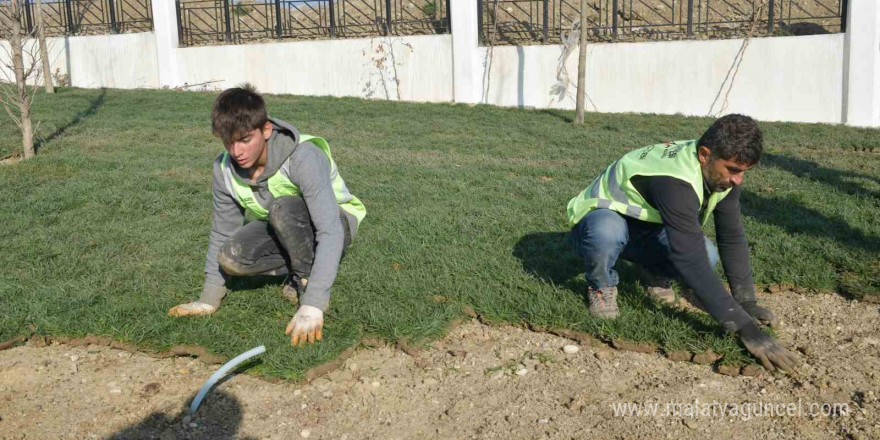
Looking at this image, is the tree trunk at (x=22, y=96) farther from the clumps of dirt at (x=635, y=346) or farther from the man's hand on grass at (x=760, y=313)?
the man's hand on grass at (x=760, y=313)

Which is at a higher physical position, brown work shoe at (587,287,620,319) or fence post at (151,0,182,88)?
fence post at (151,0,182,88)

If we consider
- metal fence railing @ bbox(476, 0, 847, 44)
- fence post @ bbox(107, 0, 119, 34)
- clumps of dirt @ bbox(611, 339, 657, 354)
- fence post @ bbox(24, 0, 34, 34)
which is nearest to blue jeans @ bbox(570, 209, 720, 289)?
clumps of dirt @ bbox(611, 339, 657, 354)

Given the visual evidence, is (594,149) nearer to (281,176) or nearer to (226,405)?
(281,176)

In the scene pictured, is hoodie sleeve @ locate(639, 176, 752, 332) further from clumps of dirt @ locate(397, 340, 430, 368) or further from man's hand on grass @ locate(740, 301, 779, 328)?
clumps of dirt @ locate(397, 340, 430, 368)

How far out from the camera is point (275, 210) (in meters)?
3.75

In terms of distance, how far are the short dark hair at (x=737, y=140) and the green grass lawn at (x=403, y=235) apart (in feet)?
2.94

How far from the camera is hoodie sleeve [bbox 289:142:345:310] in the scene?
3.39 metres

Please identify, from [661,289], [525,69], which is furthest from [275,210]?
[525,69]

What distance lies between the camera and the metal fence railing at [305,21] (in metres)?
17.2

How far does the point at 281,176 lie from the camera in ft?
12.1

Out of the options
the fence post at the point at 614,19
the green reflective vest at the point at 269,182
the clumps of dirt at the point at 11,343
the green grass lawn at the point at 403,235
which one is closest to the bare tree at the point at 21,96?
the green grass lawn at the point at 403,235

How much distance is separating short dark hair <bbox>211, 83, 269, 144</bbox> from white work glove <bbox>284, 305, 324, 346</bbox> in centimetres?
85

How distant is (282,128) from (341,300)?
105cm

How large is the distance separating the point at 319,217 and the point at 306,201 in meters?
0.13
